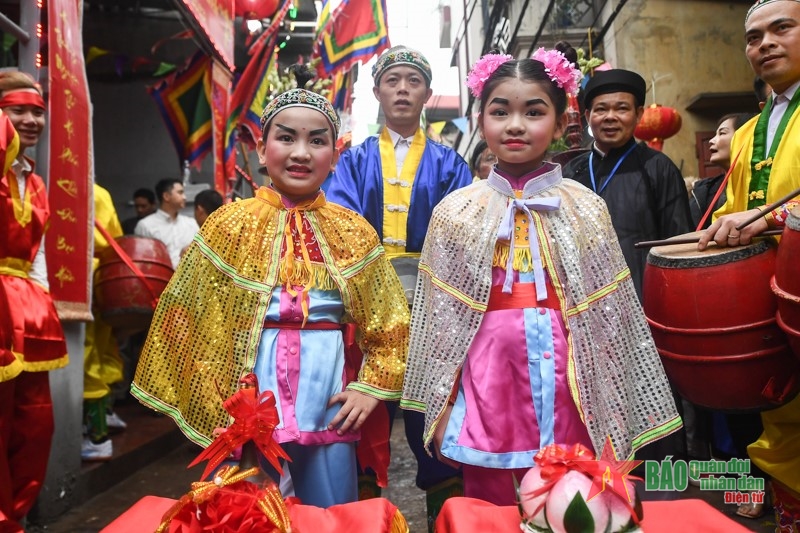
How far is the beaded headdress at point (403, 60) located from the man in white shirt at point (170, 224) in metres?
3.86

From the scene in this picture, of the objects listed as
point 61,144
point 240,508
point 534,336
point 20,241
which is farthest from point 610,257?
point 61,144

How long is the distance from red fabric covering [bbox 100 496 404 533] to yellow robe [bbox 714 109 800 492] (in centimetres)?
187

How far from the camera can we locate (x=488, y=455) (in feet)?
7.38

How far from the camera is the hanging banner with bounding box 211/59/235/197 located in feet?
24.8

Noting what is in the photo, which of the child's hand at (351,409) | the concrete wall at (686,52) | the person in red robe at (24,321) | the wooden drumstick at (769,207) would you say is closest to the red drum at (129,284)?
the person in red robe at (24,321)

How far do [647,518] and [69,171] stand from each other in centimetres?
364

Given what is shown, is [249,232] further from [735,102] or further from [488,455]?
[735,102]

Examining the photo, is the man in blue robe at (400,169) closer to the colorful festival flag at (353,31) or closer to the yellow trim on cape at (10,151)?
the yellow trim on cape at (10,151)

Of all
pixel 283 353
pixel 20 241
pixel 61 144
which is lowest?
pixel 283 353

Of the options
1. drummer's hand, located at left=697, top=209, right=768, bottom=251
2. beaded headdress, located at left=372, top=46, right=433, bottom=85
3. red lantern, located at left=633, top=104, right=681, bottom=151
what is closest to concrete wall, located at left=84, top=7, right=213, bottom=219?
red lantern, located at left=633, top=104, right=681, bottom=151

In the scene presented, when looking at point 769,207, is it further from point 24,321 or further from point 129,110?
point 129,110

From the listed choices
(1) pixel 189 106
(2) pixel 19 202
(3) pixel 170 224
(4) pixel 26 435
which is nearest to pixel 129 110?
(1) pixel 189 106

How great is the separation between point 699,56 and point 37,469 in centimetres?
939

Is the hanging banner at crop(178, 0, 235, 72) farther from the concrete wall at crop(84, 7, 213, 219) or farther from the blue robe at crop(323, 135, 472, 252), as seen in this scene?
the blue robe at crop(323, 135, 472, 252)
